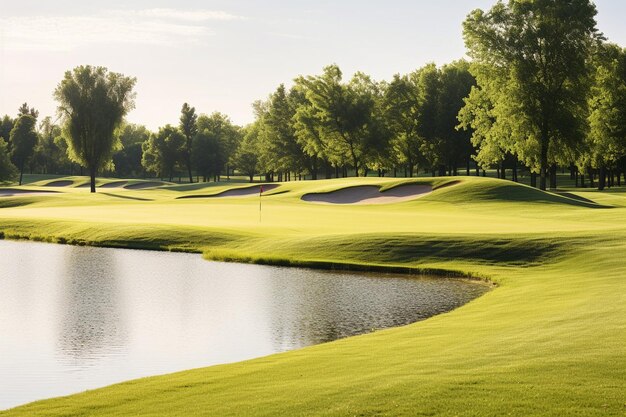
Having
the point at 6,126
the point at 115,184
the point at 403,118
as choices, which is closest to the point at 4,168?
the point at 115,184

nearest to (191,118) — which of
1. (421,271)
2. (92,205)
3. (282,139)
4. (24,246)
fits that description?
(282,139)

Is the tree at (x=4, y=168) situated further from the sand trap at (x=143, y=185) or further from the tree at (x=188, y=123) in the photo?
the tree at (x=188, y=123)

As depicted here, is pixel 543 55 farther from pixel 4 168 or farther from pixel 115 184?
pixel 115 184

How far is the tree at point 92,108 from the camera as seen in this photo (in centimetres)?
11062

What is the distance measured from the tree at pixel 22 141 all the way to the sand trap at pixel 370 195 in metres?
100

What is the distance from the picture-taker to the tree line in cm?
7656

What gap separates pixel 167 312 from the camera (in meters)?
27.6

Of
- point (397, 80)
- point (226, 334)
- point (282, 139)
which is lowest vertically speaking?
point (226, 334)

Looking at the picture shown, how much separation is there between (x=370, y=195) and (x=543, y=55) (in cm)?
2292

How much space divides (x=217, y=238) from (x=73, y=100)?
233 ft

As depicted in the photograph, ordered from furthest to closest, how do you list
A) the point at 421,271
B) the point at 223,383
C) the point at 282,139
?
the point at 282,139
the point at 421,271
the point at 223,383

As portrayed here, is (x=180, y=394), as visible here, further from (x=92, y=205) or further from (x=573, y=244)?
(x=92, y=205)

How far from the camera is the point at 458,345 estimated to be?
701 inches

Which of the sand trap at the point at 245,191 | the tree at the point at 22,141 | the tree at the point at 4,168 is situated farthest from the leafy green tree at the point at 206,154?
the sand trap at the point at 245,191
